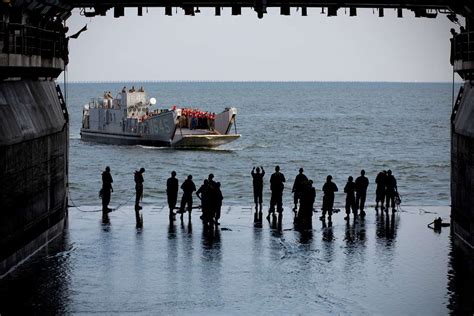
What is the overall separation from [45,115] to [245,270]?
7.76 metres

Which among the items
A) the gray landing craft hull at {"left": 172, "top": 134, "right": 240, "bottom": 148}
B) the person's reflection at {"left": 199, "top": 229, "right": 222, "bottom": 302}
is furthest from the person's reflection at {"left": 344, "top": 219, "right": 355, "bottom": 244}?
the gray landing craft hull at {"left": 172, "top": 134, "right": 240, "bottom": 148}

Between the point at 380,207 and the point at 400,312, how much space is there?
51.4 feet

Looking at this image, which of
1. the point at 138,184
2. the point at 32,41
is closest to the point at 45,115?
the point at 32,41

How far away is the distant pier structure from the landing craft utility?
139 feet

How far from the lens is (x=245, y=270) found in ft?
76.6

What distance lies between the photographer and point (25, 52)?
2586cm

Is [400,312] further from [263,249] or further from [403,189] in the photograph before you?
[403,189]

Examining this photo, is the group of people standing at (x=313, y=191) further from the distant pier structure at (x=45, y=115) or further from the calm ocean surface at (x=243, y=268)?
the distant pier structure at (x=45, y=115)

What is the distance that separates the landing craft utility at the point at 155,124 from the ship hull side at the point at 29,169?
46.0m

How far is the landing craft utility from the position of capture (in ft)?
261

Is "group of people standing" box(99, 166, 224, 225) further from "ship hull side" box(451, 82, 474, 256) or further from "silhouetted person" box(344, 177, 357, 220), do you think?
"ship hull side" box(451, 82, 474, 256)

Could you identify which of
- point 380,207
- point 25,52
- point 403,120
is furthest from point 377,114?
point 25,52

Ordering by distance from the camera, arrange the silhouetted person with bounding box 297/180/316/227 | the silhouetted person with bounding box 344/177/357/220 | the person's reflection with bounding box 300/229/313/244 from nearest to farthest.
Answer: the person's reflection with bounding box 300/229/313/244 → the silhouetted person with bounding box 297/180/316/227 → the silhouetted person with bounding box 344/177/357/220

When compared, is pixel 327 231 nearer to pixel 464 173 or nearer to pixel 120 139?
pixel 464 173
